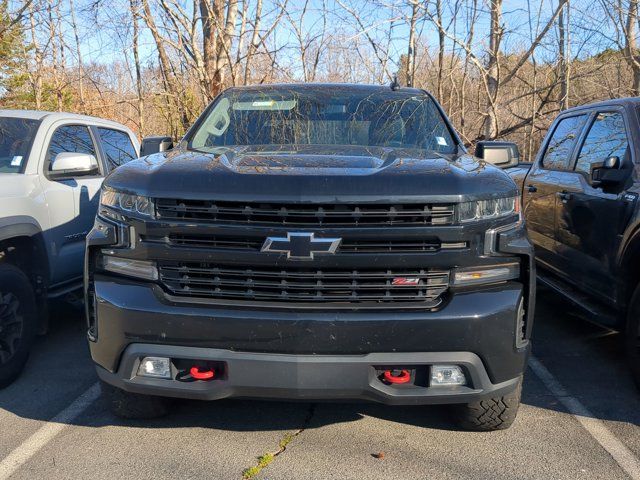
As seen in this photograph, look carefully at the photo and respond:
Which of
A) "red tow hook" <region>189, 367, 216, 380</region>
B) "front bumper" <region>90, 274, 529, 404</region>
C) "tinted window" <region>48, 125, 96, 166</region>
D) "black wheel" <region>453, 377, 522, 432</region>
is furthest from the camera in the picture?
"tinted window" <region>48, 125, 96, 166</region>

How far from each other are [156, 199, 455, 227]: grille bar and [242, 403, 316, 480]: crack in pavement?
1.24m

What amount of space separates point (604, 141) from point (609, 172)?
2.35 ft

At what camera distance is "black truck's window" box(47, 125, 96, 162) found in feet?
16.6

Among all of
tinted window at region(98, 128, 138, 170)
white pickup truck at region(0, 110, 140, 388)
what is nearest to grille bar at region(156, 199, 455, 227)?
white pickup truck at region(0, 110, 140, 388)

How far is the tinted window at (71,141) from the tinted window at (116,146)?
26 cm

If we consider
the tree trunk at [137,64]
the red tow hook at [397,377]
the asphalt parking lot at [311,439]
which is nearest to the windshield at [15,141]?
the asphalt parking lot at [311,439]

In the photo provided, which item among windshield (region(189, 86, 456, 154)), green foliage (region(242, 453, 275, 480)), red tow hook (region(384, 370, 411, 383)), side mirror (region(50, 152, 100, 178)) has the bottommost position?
green foliage (region(242, 453, 275, 480))

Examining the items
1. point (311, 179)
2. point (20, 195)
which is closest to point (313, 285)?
point (311, 179)

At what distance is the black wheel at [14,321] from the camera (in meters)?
3.98

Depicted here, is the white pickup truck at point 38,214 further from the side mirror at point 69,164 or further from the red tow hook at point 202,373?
the red tow hook at point 202,373

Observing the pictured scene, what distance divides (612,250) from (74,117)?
15.5ft

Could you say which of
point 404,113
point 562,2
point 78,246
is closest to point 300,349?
point 404,113

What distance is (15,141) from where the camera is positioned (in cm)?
488

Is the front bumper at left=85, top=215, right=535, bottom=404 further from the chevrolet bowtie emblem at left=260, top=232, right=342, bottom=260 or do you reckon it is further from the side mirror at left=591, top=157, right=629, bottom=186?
the side mirror at left=591, top=157, right=629, bottom=186
